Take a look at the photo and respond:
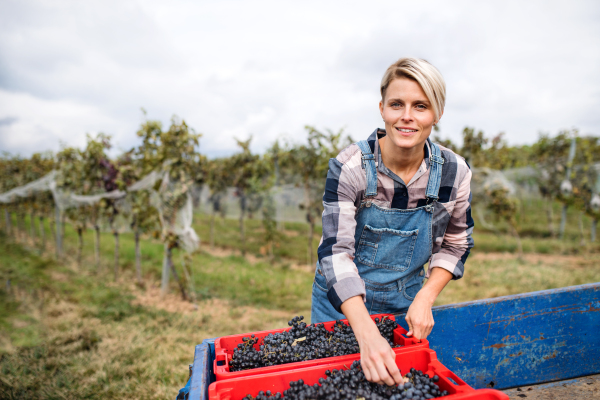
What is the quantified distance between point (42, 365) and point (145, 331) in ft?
4.06

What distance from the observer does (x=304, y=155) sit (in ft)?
28.7

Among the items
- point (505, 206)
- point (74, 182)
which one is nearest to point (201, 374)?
point (74, 182)

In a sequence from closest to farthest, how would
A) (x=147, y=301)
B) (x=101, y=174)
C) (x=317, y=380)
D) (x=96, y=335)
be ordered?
(x=317, y=380) → (x=96, y=335) → (x=147, y=301) → (x=101, y=174)

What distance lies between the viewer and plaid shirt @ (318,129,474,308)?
1436 millimetres

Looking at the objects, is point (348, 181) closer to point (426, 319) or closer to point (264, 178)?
point (426, 319)

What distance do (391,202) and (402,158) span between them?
22 centimetres

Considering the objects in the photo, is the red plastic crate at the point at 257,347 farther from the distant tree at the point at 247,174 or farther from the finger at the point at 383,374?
Result: the distant tree at the point at 247,174

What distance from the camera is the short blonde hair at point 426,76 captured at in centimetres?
138

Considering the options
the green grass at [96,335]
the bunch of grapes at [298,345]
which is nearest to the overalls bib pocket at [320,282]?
the bunch of grapes at [298,345]

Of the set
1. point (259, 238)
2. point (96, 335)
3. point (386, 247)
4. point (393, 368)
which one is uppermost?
point (386, 247)

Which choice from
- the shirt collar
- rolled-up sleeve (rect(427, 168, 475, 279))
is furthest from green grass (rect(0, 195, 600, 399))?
the shirt collar

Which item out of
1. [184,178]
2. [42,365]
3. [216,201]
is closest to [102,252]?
[216,201]

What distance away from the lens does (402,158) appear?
1567 millimetres

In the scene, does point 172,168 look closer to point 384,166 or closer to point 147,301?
point 147,301
